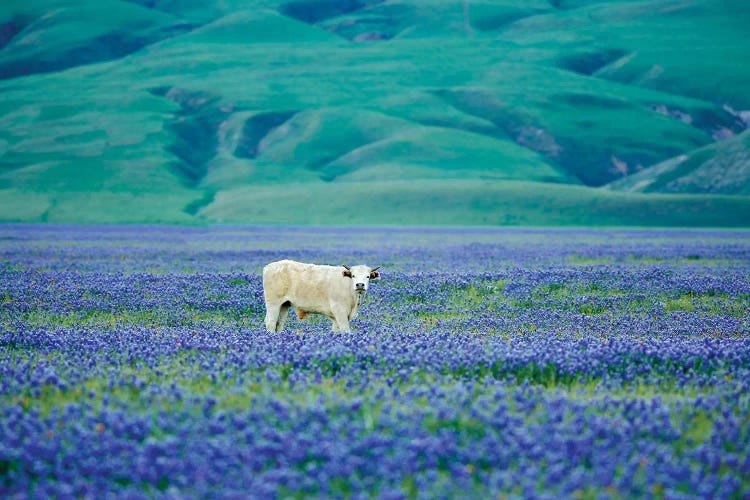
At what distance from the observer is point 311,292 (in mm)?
14047

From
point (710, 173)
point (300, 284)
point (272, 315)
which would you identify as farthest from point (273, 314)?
point (710, 173)

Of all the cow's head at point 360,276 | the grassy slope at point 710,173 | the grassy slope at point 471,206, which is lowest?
the grassy slope at point 471,206

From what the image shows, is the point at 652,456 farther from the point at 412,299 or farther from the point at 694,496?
the point at 412,299

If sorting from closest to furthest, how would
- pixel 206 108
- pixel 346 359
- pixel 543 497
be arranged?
pixel 543 497 < pixel 346 359 < pixel 206 108

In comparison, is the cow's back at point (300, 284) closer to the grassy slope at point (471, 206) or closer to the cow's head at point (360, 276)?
the cow's head at point (360, 276)

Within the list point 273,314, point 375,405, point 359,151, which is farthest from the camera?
point 359,151

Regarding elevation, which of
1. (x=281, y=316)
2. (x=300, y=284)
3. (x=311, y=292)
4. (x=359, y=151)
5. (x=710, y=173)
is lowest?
(x=281, y=316)

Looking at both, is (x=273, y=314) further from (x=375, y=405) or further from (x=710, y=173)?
(x=710, y=173)

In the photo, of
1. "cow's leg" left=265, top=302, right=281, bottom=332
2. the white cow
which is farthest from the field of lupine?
"cow's leg" left=265, top=302, right=281, bottom=332

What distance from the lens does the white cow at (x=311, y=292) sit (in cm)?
1378

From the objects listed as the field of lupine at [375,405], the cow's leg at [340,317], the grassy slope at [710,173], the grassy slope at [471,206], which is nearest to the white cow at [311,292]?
the cow's leg at [340,317]

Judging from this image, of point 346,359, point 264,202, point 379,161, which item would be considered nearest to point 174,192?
point 264,202

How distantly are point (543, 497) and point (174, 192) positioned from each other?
12589 centimetres

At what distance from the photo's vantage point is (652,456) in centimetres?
699
